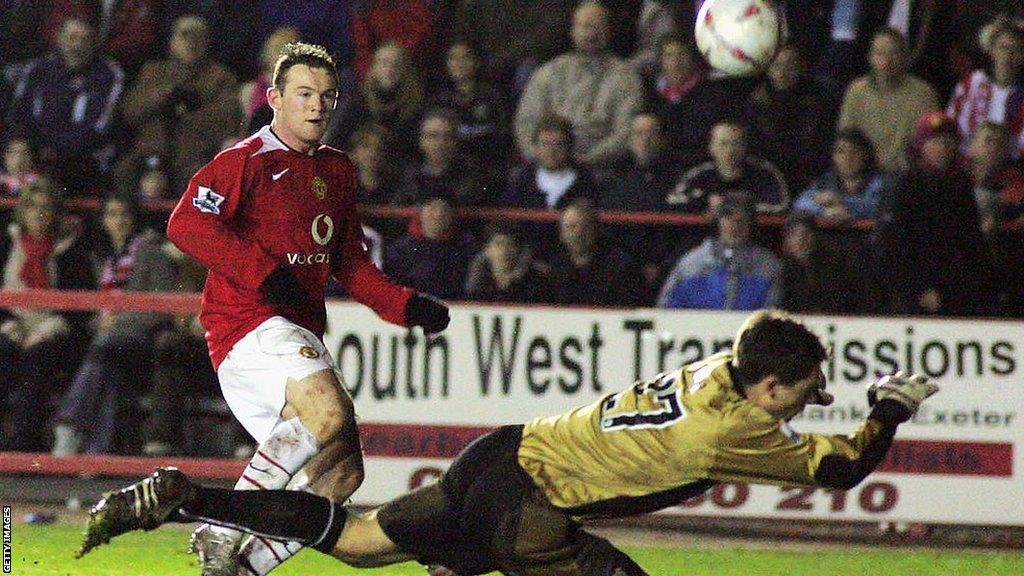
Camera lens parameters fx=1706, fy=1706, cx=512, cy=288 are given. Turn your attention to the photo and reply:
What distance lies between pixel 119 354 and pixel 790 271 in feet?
12.4

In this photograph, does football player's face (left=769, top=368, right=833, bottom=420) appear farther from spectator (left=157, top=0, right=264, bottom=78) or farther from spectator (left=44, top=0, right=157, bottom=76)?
spectator (left=44, top=0, right=157, bottom=76)

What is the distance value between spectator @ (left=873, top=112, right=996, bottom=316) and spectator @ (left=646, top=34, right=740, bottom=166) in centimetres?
141

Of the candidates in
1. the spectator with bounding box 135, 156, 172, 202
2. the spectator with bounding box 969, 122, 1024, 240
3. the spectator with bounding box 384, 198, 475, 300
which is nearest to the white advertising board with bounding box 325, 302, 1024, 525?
the spectator with bounding box 384, 198, 475, 300

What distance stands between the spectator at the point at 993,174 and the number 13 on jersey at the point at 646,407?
547 cm

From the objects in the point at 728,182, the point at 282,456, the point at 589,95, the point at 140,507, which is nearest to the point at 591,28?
the point at 589,95

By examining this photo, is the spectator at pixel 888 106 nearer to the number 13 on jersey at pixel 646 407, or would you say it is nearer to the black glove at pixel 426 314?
the black glove at pixel 426 314

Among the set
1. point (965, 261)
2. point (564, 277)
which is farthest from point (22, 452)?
point (965, 261)

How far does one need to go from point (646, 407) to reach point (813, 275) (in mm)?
4451

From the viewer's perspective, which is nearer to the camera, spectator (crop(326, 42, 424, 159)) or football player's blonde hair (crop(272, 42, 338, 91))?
football player's blonde hair (crop(272, 42, 338, 91))

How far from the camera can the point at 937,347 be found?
8.75 meters

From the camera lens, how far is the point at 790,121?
35.4ft

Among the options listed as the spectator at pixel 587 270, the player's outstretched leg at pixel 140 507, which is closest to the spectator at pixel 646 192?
the spectator at pixel 587 270

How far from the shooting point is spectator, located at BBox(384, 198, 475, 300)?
9.72 metres

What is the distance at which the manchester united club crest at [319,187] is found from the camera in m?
6.20
